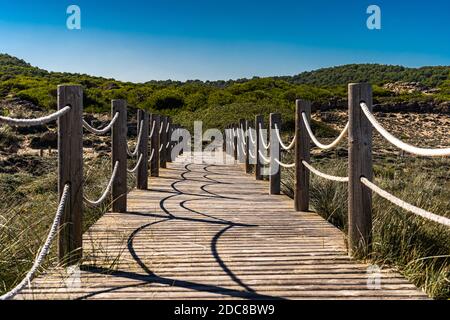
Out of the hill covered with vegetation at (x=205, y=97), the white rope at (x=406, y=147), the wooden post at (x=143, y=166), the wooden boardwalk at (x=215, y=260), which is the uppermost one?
the hill covered with vegetation at (x=205, y=97)

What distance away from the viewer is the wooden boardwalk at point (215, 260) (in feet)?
10.2

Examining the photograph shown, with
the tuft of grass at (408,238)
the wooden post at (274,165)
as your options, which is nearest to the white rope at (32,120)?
the tuft of grass at (408,238)

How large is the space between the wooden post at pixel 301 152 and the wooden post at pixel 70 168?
2940mm

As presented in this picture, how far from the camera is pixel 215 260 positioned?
12.6 ft

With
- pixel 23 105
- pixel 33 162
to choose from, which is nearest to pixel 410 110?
pixel 23 105

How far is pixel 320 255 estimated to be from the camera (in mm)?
3986

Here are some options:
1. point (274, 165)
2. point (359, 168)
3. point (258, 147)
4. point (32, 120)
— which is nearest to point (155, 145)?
point (258, 147)

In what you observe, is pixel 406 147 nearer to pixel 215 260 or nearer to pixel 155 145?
pixel 215 260

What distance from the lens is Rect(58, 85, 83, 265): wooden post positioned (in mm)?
3611

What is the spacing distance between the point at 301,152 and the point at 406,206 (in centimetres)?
288

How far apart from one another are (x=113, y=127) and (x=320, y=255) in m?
2.77

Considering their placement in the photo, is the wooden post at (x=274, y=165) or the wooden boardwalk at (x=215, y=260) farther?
the wooden post at (x=274, y=165)

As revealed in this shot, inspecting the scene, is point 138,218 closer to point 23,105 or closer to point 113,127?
point 113,127

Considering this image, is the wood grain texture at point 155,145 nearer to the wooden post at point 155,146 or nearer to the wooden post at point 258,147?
the wooden post at point 155,146
